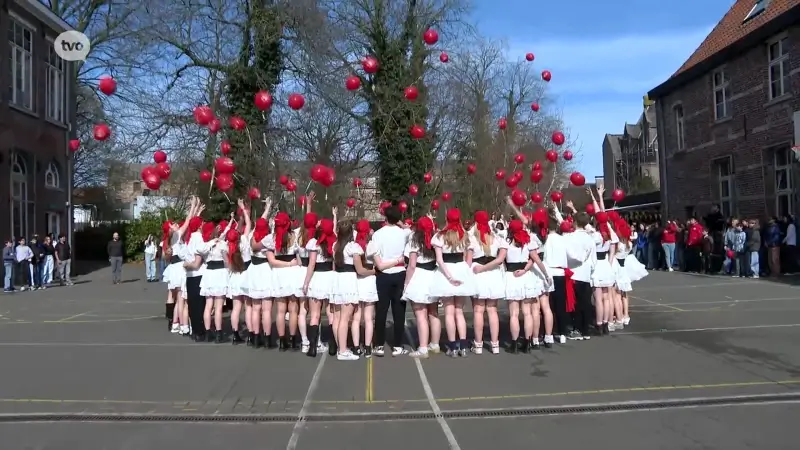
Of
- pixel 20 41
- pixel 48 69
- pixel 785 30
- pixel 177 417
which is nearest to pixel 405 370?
pixel 177 417

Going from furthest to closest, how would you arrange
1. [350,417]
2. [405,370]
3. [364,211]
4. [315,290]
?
[364,211] < [315,290] < [405,370] < [350,417]

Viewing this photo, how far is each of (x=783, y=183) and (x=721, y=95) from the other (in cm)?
482

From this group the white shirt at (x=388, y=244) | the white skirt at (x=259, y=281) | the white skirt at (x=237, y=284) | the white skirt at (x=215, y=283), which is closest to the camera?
the white shirt at (x=388, y=244)

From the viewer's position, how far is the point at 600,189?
10969 millimetres

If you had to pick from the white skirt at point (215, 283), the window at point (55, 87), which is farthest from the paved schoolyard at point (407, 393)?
the window at point (55, 87)

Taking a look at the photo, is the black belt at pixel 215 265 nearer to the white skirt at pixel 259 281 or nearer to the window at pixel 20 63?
the white skirt at pixel 259 281

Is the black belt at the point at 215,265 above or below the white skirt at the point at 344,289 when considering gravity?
above

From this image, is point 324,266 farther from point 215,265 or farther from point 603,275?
point 603,275

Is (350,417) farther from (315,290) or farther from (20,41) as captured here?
(20,41)

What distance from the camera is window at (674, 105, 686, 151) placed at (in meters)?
28.1

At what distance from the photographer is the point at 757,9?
78.3 feet

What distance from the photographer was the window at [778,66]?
68.0 feet

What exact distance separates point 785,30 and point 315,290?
1826 centimetres

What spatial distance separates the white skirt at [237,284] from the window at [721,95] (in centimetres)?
2025
